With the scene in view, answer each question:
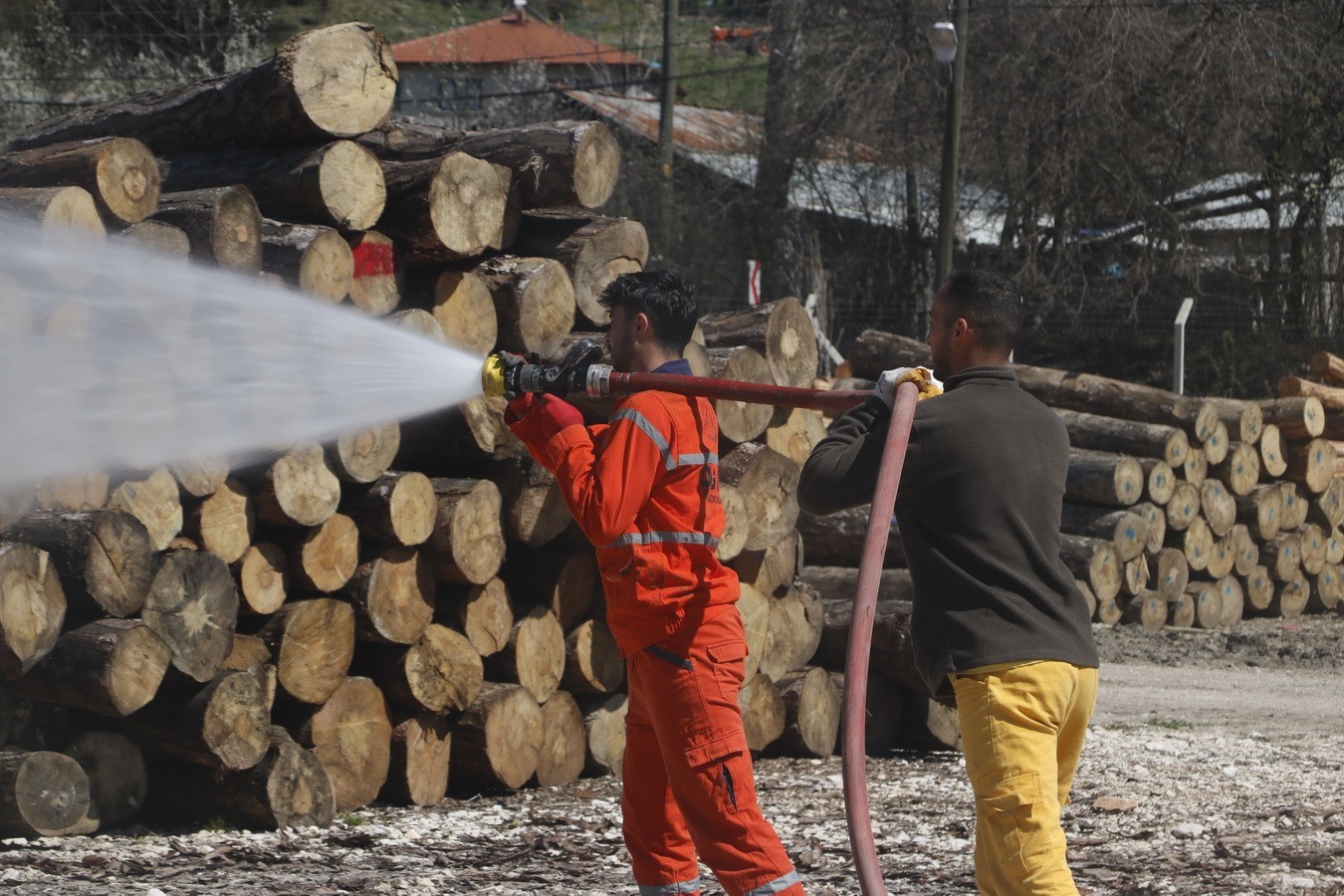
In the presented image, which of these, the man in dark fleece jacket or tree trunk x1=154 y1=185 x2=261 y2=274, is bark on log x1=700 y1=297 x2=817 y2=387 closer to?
tree trunk x1=154 y1=185 x2=261 y2=274

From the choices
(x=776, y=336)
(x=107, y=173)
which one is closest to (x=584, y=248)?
(x=776, y=336)

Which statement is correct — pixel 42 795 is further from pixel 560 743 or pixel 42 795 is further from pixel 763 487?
pixel 763 487

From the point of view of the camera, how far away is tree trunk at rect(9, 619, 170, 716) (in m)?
4.77

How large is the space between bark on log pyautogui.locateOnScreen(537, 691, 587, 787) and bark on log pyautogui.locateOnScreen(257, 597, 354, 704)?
950 millimetres

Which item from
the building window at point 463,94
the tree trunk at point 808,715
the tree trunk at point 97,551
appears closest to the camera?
the tree trunk at point 97,551

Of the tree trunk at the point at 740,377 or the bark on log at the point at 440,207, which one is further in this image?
the tree trunk at the point at 740,377

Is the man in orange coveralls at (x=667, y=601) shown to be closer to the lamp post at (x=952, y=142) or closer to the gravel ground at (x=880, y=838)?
the gravel ground at (x=880, y=838)

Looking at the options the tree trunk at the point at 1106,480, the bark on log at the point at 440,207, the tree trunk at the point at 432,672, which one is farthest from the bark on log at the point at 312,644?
the tree trunk at the point at 1106,480

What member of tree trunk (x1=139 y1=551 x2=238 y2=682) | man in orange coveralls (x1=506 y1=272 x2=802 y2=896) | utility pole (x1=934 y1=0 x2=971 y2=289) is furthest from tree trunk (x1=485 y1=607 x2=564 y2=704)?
utility pole (x1=934 y1=0 x2=971 y2=289)

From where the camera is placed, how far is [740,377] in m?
6.42

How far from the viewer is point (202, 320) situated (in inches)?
203

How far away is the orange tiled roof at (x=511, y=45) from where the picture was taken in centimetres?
3098

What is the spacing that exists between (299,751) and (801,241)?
702 inches

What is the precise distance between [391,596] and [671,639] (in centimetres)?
212
